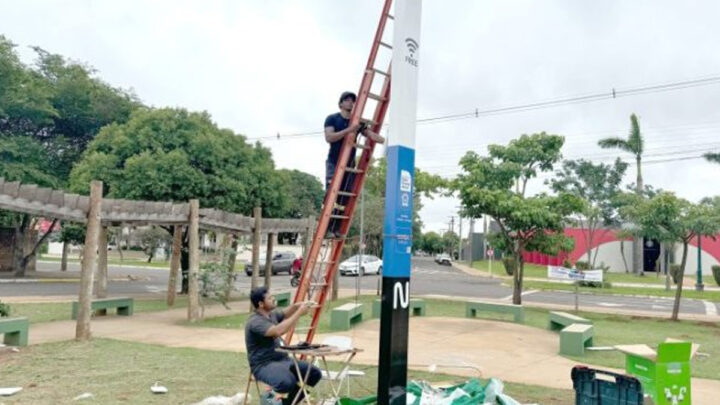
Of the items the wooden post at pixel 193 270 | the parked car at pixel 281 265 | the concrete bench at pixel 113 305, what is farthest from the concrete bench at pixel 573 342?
the parked car at pixel 281 265

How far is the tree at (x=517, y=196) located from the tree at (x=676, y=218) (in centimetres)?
193

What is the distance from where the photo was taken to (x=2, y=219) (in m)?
26.9

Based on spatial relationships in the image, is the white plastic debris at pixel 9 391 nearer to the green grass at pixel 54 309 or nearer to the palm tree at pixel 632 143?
the green grass at pixel 54 309

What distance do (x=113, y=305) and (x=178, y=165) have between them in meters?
4.59

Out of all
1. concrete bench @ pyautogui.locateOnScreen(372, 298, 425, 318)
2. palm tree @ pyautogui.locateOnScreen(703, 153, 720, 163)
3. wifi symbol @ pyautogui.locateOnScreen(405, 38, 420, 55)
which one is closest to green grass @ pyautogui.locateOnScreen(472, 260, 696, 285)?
palm tree @ pyautogui.locateOnScreen(703, 153, 720, 163)

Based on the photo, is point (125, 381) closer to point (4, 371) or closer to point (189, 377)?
point (189, 377)

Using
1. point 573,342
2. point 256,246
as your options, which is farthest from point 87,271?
point 573,342

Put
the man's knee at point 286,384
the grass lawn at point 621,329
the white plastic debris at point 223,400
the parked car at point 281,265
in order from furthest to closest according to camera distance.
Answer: the parked car at point 281,265, the grass lawn at point 621,329, the white plastic debris at point 223,400, the man's knee at point 286,384

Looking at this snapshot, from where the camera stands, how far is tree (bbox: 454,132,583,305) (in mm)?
16344

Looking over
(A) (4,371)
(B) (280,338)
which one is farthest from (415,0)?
(A) (4,371)

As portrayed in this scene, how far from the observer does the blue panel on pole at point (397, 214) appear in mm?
4359

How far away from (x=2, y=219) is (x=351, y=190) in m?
26.9

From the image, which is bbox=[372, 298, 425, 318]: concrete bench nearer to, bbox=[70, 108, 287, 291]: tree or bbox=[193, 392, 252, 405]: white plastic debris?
bbox=[70, 108, 287, 291]: tree

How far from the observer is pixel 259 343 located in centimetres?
498
